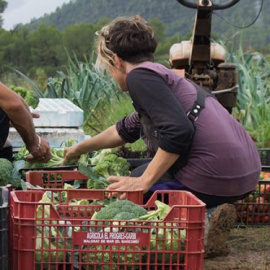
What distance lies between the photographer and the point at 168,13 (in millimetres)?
33500

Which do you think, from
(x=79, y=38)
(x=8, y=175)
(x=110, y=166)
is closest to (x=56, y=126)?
(x=110, y=166)

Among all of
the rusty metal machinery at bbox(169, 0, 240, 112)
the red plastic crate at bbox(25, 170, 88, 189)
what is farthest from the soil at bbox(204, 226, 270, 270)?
the rusty metal machinery at bbox(169, 0, 240, 112)

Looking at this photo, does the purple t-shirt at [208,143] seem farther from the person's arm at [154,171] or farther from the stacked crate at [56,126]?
the stacked crate at [56,126]

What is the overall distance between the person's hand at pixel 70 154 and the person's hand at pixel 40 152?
10 cm

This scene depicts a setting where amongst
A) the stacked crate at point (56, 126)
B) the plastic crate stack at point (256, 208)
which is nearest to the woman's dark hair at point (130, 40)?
the plastic crate stack at point (256, 208)

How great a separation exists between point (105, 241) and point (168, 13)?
31.2 meters

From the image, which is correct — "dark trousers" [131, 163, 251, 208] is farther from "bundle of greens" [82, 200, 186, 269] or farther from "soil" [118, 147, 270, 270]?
"bundle of greens" [82, 200, 186, 269]

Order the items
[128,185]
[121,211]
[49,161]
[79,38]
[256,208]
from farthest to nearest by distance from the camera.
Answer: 1. [79,38]
2. [256,208]
3. [49,161]
4. [128,185]
5. [121,211]

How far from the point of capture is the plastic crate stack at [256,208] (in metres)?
4.84

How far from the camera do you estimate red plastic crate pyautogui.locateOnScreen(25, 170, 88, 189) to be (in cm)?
387

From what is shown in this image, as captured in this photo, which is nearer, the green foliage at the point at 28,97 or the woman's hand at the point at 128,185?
the woman's hand at the point at 128,185

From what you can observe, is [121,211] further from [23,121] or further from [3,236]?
[23,121]

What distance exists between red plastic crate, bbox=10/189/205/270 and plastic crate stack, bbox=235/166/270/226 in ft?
6.26

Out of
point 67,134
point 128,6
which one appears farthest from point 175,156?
point 128,6
